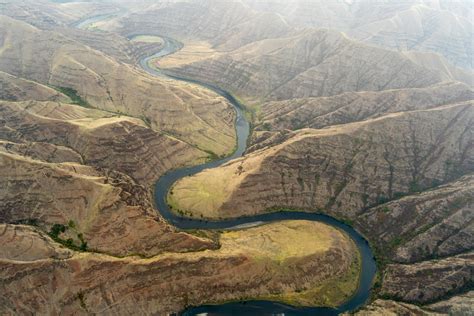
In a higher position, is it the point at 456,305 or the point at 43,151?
the point at 456,305

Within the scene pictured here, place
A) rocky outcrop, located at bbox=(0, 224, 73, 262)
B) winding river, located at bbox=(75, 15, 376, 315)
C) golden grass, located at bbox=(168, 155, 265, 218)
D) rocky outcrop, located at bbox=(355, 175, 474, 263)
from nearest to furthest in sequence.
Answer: rocky outcrop, located at bbox=(0, 224, 73, 262)
winding river, located at bbox=(75, 15, 376, 315)
rocky outcrop, located at bbox=(355, 175, 474, 263)
golden grass, located at bbox=(168, 155, 265, 218)

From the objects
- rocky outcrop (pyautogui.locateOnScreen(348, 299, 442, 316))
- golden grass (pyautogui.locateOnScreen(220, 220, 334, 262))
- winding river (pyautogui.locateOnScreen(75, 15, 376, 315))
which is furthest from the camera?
golden grass (pyautogui.locateOnScreen(220, 220, 334, 262))

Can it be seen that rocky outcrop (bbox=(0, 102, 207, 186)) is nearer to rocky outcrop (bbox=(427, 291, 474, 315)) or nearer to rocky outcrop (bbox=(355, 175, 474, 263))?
rocky outcrop (bbox=(355, 175, 474, 263))

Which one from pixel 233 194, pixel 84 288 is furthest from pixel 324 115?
pixel 84 288

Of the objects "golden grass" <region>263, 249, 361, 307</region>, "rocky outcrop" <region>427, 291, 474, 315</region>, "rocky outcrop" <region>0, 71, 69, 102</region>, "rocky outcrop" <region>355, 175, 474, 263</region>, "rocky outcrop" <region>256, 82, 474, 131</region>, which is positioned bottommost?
"golden grass" <region>263, 249, 361, 307</region>

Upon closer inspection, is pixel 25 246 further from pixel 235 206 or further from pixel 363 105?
pixel 363 105

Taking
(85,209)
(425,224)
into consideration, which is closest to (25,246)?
(85,209)

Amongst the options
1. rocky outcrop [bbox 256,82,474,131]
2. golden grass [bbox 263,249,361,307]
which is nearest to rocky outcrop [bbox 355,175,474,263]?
golden grass [bbox 263,249,361,307]

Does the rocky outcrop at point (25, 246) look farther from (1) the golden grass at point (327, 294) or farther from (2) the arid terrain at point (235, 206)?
(1) the golden grass at point (327, 294)

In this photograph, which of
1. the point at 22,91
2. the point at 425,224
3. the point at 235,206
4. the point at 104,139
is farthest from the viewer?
the point at 22,91

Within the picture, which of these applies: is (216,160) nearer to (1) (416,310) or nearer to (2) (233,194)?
(2) (233,194)

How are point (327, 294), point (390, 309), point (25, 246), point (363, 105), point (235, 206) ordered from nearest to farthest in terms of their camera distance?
point (390, 309)
point (25, 246)
point (327, 294)
point (235, 206)
point (363, 105)
